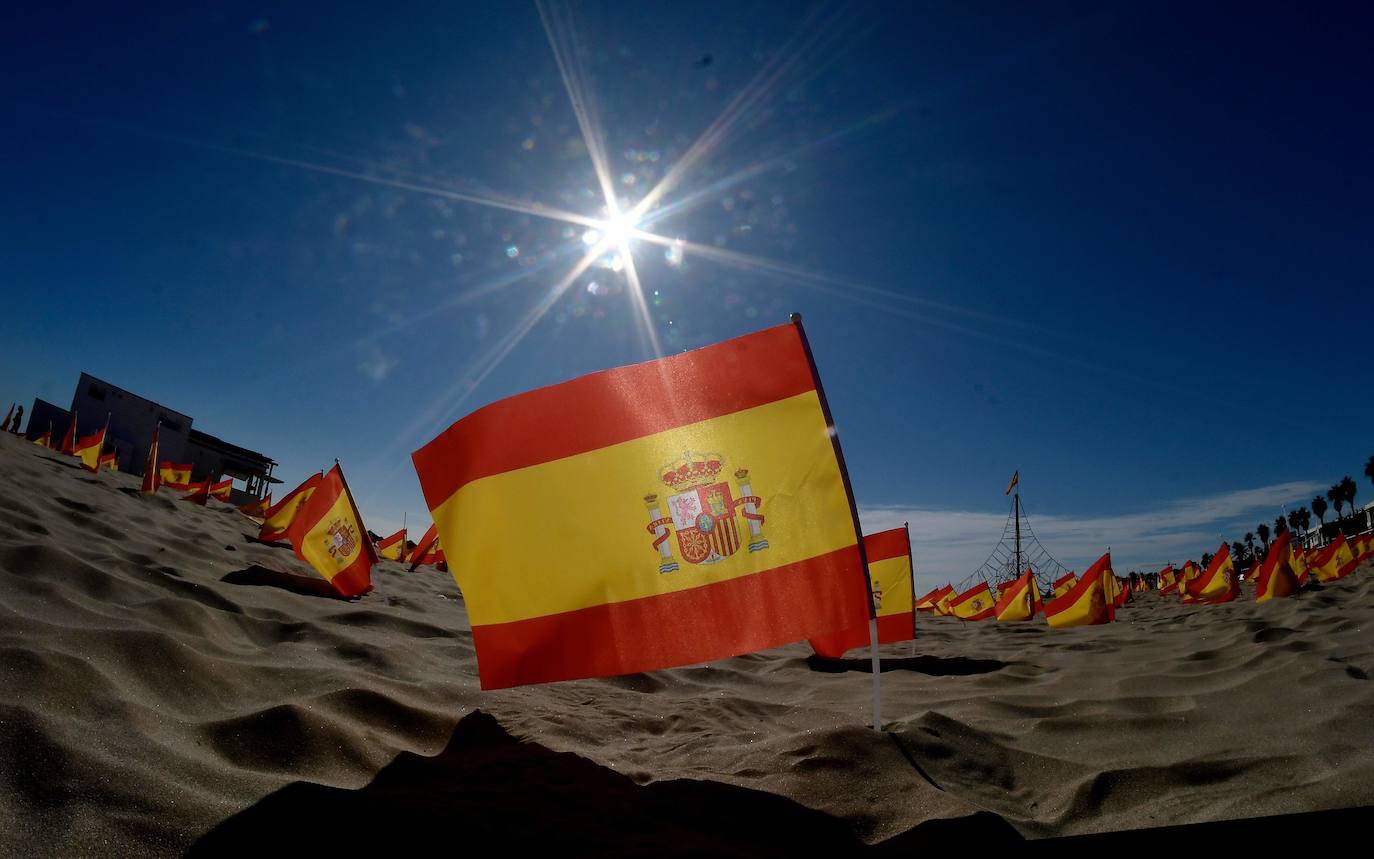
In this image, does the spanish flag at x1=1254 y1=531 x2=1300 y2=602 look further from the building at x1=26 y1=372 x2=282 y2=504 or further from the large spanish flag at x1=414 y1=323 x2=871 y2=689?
the building at x1=26 y1=372 x2=282 y2=504

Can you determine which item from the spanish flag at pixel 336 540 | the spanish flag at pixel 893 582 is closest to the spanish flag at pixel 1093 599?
the spanish flag at pixel 893 582

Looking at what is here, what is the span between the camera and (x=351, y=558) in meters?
7.27

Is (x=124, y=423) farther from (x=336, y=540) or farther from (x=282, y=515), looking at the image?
(x=336, y=540)

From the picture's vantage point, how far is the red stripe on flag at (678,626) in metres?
3.03

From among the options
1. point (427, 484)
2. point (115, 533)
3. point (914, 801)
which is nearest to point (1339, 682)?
point (914, 801)

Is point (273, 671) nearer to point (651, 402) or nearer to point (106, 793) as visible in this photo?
point (106, 793)

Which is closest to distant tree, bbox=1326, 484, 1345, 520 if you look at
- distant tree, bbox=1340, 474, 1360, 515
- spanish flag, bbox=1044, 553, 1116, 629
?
distant tree, bbox=1340, 474, 1360, 515

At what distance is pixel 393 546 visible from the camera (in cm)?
2134

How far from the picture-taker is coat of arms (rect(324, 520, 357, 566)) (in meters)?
7.25

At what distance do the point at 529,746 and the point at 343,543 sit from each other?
5032 millimetres

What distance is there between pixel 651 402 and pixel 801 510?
1.04m

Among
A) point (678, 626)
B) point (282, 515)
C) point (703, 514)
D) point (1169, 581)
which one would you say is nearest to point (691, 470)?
point (703, 514)

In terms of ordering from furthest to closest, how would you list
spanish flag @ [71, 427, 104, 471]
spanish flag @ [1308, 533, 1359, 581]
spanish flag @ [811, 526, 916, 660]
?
spanish flag @ [1308, 533, 1359, 581]
spanish flag @ [71, 427, 104, 471]
spanish flag @ [811, 526, 916, 660]

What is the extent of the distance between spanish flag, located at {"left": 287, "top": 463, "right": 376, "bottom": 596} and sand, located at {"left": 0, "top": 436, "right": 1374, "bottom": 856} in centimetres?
159
